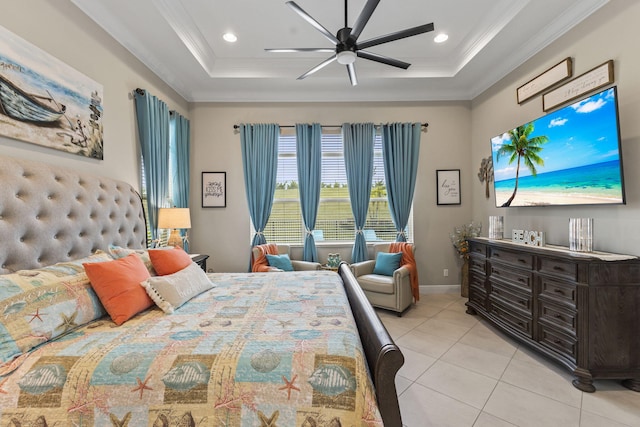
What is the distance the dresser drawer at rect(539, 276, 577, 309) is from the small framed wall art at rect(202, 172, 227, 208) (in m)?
4.11

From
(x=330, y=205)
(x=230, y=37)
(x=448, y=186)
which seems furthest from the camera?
(x=330, y=205)

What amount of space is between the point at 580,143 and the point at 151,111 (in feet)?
14.3

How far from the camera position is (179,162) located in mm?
3734

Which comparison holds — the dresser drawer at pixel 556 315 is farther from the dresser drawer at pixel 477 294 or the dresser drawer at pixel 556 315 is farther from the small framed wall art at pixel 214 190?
the small framed wall art at pixel 214 190

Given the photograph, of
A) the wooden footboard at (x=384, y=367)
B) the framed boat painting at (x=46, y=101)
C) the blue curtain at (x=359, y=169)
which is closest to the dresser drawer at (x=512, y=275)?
the blue curtain at (x=359, y=169)

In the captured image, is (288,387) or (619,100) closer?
(288,387)

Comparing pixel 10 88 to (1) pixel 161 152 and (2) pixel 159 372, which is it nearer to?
(1) pixel 161 152

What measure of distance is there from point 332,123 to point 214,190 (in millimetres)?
2200

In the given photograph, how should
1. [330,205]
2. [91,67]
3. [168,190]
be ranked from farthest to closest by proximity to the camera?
[330,205]
[168,190]
[91,67]

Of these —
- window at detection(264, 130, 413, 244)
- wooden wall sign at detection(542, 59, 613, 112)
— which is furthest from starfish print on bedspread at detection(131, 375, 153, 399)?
wooden wall sign at detection(542, 59, 613, 112)

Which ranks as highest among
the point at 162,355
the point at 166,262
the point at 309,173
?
the point at 309,173

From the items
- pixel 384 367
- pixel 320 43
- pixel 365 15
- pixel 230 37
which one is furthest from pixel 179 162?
pixel 384 367

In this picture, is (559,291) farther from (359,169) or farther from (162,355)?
(162,355)

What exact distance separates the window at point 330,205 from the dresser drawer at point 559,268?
2.03 m
